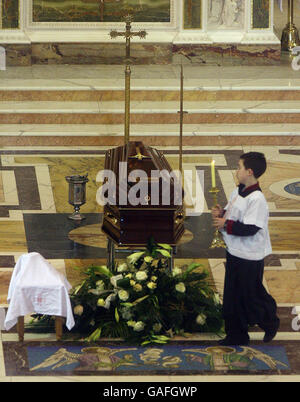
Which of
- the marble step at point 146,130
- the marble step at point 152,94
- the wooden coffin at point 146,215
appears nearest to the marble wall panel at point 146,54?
the marble step at point 152,94

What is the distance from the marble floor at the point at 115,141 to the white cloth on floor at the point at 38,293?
1710 mm

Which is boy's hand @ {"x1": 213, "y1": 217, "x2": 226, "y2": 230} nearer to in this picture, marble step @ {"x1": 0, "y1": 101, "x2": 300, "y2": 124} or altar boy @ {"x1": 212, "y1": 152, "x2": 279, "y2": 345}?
altar boy @ {"x1": 212, "y1": 152, "x2": 279, "y2": 345}

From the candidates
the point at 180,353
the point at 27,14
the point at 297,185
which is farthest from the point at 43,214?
the point at 27,14

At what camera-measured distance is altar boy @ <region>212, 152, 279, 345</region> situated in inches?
319

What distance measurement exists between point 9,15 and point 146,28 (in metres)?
1.77

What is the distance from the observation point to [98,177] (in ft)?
41.2

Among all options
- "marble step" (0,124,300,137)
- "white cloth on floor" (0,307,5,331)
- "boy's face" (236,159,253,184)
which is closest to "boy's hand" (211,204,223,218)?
"boy's face" (236,159,253,184)

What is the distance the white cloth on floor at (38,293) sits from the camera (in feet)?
27.3

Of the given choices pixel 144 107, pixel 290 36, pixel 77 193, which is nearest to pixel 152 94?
pixel 144 107

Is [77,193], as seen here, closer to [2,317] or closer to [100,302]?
[2,317]

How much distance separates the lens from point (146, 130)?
1396cm

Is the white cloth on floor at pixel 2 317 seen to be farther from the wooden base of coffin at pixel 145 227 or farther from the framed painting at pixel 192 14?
the framed painting at pixel 192 14

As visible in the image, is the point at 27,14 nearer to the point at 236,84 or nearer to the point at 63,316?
the point at 236,84

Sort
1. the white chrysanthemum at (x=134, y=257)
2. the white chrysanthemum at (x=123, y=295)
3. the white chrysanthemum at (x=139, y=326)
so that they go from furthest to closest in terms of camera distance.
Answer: the white chrysanthemum at (x=134, y=257) → the white chrysanthemum at (x=123, y=295) → the white chrysanthemum at (x=139, y=326)
